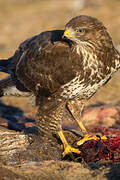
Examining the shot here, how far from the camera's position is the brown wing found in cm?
626

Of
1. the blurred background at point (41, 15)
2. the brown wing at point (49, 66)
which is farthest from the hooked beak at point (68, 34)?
the blurred background at point (41, 15)

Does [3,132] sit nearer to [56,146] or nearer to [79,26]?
[56,146]

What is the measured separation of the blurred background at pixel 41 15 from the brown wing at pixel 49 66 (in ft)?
35.1

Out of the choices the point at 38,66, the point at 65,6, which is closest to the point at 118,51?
the point at 38,66

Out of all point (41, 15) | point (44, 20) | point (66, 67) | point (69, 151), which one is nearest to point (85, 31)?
point (66, 67)

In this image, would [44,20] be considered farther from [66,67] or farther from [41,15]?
[66,67]

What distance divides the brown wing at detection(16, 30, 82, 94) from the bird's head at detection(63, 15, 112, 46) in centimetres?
29

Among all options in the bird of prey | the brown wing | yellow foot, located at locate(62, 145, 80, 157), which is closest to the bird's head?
the bird of prey

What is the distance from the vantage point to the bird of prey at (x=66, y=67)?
6230 mm

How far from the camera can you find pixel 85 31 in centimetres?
616

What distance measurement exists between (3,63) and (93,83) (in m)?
2.30

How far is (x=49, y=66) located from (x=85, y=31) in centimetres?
86

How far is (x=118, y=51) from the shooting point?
684cm

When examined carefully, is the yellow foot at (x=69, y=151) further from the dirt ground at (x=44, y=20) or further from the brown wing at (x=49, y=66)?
the dirt ground at (x=44, y=20)
